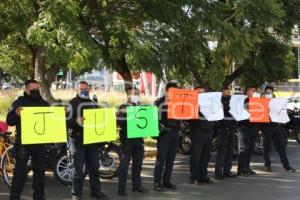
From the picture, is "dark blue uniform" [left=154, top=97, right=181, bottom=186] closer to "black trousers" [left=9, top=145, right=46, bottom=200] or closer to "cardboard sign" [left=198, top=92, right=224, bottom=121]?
"cardboard sign" [left=198, top=92, right=224, bottom=121]

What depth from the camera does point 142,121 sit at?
960 centimetres

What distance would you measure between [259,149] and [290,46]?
290 inches

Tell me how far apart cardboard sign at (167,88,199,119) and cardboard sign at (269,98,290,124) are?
260 cm

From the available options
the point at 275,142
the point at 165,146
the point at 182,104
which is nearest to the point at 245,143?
the point at 275,142

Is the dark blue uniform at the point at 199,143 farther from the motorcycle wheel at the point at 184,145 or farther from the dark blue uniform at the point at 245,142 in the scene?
the motorcycle wheel at the point at 184,145

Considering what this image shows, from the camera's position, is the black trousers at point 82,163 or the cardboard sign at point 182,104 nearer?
the black trousers at point 82,163

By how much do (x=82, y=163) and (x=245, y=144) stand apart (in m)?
4.38

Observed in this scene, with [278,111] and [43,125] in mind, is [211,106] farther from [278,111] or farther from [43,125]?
[43,125]

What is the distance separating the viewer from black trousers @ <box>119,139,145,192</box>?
9227mm

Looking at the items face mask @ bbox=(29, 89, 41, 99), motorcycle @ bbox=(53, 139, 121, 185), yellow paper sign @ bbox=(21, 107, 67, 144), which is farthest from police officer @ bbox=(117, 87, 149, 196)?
face mask @ bbox=(29, 89, 41, 99)

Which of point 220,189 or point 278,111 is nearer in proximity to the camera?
point 220,189

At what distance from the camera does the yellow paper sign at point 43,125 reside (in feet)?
26.1

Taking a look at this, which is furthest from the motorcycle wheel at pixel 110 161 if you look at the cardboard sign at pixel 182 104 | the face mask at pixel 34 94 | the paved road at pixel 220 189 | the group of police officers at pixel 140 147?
the face mask at pixel 34 94

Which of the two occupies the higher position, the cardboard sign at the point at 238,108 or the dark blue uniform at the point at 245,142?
the cardboard sign at the point at 238,108
